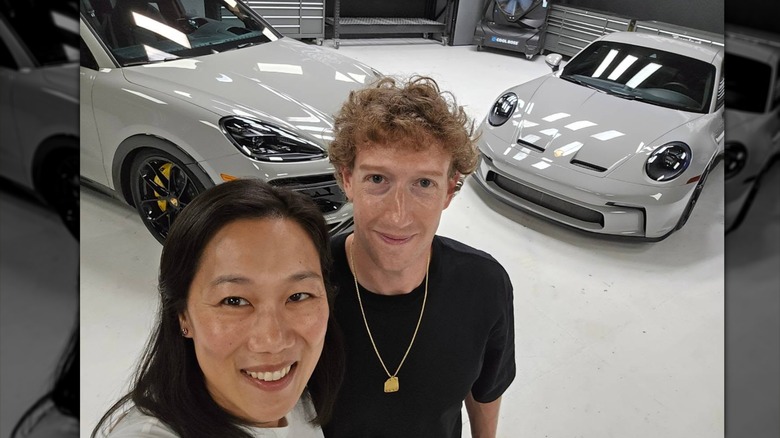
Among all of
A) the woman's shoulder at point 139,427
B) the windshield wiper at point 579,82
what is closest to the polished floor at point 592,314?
the windshield wiper at point 579,82

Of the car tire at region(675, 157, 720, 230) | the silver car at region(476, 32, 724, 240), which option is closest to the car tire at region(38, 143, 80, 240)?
the silver car at region(476, 32, 724, 240)

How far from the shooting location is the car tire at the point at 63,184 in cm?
31

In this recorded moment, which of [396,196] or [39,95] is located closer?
[39,95]

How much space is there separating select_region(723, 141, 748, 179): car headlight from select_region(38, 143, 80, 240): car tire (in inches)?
15.5

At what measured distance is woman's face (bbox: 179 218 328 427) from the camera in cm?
54

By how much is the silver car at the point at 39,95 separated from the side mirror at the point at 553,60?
94cm

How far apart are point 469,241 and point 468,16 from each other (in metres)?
0.53

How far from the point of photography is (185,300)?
565 mm

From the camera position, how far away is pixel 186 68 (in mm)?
871

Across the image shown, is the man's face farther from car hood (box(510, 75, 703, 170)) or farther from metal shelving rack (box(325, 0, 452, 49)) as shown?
car hood (box(510, 75, 703, 170))

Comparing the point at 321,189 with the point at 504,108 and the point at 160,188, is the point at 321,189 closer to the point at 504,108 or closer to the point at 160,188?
the point at 160,188

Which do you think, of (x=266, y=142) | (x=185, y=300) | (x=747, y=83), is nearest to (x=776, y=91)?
(x=747, y=83)

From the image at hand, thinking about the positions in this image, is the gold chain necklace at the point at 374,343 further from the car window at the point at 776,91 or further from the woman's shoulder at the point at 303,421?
the car window at the point at 776,91

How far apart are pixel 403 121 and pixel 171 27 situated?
1.76 feet
